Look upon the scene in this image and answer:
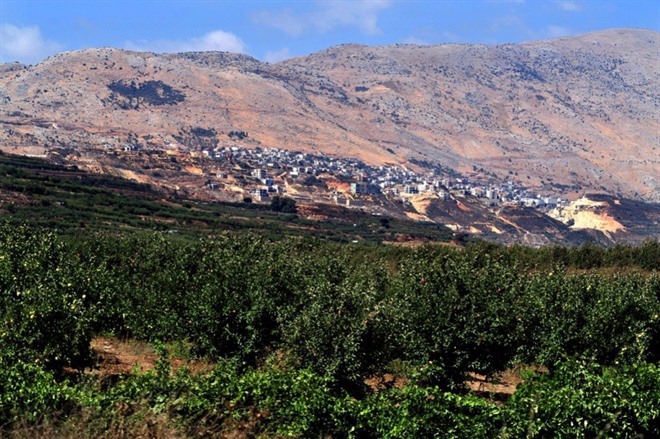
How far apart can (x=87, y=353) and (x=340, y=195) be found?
451 feet

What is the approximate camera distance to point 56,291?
16.7m

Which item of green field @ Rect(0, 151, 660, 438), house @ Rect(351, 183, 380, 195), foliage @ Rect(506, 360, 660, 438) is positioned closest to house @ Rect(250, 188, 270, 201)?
house @ Rect(351, 183, 380, 195)

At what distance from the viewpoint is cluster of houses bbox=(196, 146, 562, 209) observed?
15362 centimetres

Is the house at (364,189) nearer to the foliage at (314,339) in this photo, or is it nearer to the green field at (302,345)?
the green field at (302,345)

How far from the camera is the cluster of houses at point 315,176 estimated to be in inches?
6048

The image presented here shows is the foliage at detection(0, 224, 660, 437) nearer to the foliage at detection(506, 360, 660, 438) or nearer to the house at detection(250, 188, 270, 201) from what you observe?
the foliage at detection(506, 360, 660, 438)

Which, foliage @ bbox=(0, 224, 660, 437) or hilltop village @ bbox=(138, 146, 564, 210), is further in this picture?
hilltop village @ bbox=(138, 146, 564, 210)

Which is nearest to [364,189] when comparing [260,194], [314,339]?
[260,194]

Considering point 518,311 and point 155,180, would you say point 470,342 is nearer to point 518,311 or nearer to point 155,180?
point 518,311

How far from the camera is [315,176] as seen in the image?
6516 inches

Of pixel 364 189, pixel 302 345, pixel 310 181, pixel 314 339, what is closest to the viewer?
pixel 314 339

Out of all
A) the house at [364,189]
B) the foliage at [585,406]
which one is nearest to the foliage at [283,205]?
the house at [364,189]

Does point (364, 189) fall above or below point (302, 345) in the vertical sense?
above

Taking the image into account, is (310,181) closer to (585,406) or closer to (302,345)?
(302,345)
